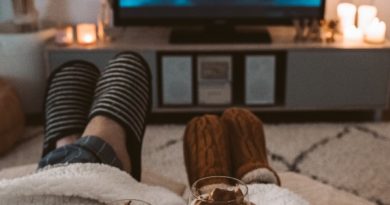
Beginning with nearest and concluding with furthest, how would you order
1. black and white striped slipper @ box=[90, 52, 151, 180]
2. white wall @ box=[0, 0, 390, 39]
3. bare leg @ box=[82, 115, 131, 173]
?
bare leg @ box=[82, 115, 131, 173]
black and white striped slipper @ box=[90, 52, 151, 180]
white wall @ box=[0, 0, 390, 39]

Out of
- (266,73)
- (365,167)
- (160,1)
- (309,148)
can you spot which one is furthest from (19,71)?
(365,167)

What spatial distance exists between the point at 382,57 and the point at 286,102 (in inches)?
18.4

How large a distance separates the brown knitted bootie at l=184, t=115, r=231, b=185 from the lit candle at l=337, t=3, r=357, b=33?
Result: 1.39 metres

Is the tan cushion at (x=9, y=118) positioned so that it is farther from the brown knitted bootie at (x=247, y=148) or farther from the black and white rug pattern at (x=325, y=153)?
the brown knitted bootie at (x=247, y=148)

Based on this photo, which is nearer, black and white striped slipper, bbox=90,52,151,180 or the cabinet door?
black and white striped slipper, bbox=90,52,151,180

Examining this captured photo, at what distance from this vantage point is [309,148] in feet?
8.10

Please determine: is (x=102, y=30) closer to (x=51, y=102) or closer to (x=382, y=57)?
(x=51, y=102)

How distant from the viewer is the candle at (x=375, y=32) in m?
2.70

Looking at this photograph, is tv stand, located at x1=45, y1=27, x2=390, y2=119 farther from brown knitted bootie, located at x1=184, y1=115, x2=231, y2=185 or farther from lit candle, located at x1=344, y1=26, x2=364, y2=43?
brown knitted bootie, located at x1=184, y1=115, x2=231, y2=185

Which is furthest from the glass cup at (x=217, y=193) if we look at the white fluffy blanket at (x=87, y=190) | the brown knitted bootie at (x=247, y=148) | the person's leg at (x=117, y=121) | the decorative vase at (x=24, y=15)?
the decorative vase at (x=24, y=15)

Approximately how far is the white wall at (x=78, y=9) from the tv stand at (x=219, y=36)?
16.3 inches

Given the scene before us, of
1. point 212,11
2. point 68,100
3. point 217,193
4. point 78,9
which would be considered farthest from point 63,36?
point 217,193

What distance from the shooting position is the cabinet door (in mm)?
2689

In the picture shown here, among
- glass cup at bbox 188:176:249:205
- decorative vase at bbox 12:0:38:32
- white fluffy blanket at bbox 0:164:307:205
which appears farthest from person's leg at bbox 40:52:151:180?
decorative vase at bbox 12:0:38:32
